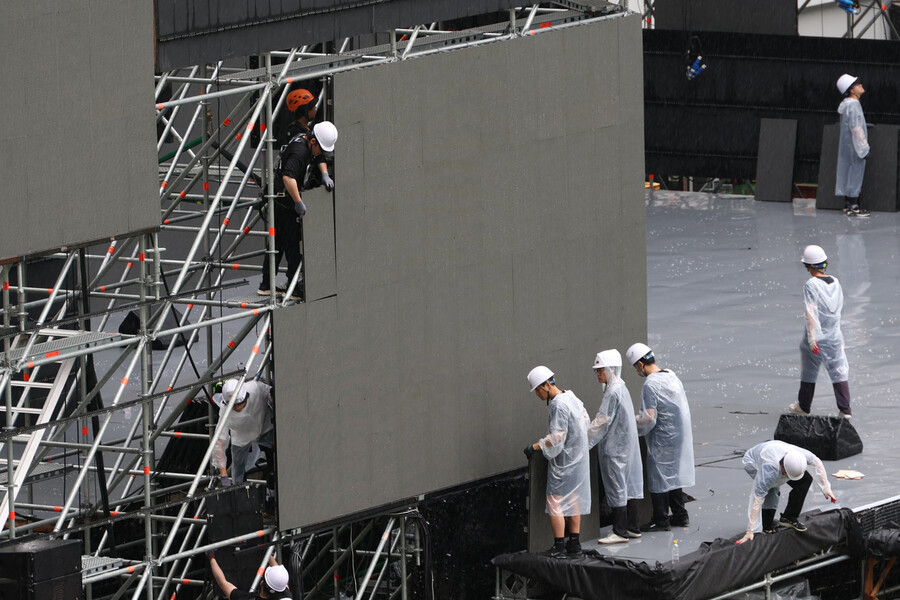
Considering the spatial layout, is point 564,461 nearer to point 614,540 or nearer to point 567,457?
point 567,457

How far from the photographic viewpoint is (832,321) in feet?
62.2

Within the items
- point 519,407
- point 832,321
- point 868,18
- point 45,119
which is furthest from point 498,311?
point 868,18

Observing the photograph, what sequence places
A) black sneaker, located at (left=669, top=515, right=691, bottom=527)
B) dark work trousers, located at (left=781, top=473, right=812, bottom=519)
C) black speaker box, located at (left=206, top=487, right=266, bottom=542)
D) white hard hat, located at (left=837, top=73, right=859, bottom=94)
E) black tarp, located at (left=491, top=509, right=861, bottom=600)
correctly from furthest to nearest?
white hard hat, located at (left=837, top=73, right=859, bottom=94) → black sneaker, located at (left=669, top=515, right=691, bottom=527) → dark work trousers, located at (left=781, top=473, right=812, bottom=519) → black tarp, located at (left=491, top=509, right=861, bottom=600) → black speaker box, located at (left=206, top=487, right=266, bottom=542)

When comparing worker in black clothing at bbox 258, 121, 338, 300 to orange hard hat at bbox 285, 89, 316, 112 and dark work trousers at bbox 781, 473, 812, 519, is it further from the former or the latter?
dark work trousers at bbox 781, 473, 812, 519

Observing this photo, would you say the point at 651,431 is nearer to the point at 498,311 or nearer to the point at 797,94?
the point at 498,311

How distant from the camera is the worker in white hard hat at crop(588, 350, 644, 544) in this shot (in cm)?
1636

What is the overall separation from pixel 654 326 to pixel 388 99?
28.1 feet

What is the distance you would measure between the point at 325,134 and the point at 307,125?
595 mm

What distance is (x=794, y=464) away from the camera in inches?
623

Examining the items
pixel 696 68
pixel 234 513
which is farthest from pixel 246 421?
pixel 696 68

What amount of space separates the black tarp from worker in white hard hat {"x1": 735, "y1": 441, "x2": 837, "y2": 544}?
0.13 meters

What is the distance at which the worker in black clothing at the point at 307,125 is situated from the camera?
50.4ft

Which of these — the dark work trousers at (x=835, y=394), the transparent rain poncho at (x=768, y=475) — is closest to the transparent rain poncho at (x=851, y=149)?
the dark work trousers at (x=835, y=394)

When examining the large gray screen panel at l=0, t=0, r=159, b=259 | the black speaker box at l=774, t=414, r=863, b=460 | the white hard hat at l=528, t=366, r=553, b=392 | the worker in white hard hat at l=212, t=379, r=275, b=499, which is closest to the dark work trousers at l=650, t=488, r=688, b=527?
the white hard hat at l=528, t=366, r=553, b=392
